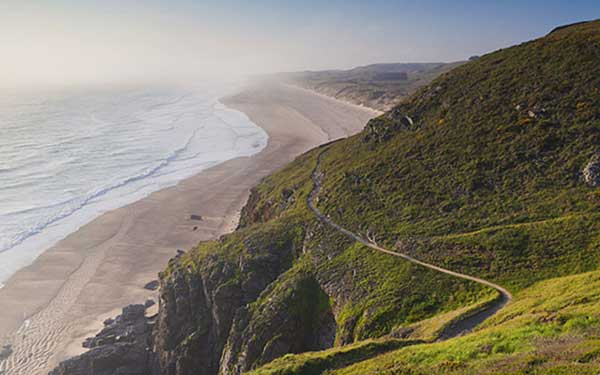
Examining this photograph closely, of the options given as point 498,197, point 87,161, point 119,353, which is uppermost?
point 498,197

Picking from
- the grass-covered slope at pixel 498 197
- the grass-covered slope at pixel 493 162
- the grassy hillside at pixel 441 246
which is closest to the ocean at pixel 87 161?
the grass-covered slope at pixel 498 197

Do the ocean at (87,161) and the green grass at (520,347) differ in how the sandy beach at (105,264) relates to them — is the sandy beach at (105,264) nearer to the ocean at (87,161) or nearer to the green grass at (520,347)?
the ocean at (87,161)

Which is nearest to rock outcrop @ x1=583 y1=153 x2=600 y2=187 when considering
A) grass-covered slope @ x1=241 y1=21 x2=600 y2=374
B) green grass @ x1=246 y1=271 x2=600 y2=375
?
grass-covered slope @ x1=241 y1=21 x2=600 y2=374

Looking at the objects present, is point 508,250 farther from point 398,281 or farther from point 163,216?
point 163,216

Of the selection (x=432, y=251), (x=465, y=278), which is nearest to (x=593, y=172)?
(x=432, y=251)

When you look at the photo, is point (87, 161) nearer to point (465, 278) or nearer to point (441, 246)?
point (441, 246)

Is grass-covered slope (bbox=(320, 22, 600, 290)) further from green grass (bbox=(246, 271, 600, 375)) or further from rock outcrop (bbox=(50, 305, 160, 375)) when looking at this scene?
rock outcrop (bbox=(50, 305, 160, 375))
